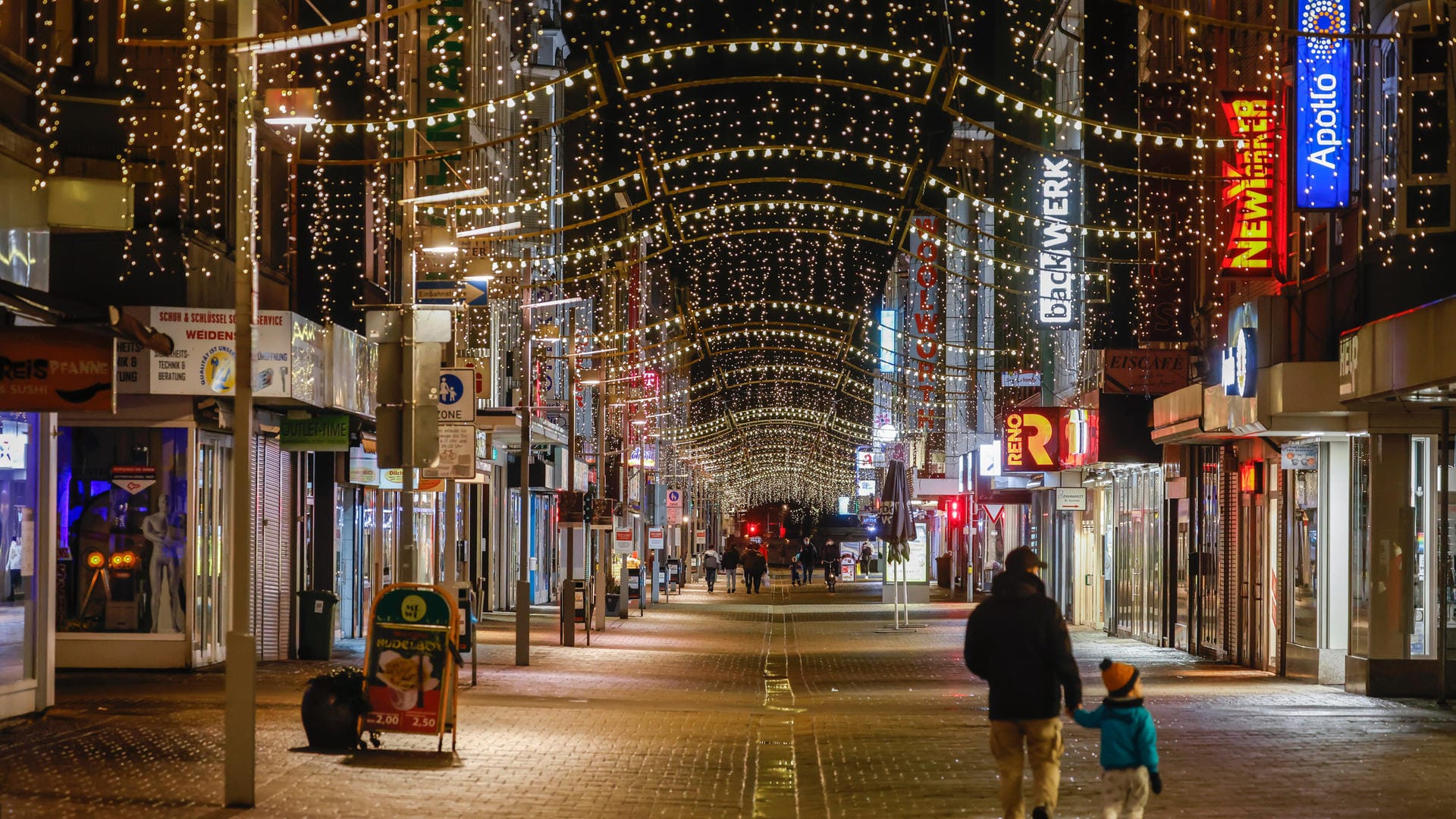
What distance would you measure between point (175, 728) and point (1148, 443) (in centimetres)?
1879

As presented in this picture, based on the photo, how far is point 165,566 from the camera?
2270 cm

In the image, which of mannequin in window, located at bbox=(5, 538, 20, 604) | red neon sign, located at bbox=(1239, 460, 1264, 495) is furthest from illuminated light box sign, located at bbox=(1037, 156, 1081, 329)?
mannequin in window, located at bbox=(5, 538, 20, 604)

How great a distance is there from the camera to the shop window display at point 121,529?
73.9 feet

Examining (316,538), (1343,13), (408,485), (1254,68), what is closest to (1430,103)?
(1343,13)

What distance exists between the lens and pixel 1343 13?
20938 mm

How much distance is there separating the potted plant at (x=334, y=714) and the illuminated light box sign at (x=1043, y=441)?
75.3 feet

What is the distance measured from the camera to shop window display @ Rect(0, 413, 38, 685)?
1628 centimetres

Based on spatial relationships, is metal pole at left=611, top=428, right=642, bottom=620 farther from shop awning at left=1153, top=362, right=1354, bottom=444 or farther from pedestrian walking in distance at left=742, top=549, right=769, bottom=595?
shop awning at left=1153, top=362, right=1354, bottom=444

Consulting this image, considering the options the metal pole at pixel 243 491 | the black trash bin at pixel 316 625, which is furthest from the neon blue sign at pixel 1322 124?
the black trash bin at pixel 316 625

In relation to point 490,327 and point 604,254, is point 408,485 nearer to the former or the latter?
point 490,327

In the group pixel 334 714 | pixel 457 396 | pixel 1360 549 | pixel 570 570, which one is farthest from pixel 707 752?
pixel 570 570

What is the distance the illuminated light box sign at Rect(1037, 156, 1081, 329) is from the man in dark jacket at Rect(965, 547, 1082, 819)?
29.1m

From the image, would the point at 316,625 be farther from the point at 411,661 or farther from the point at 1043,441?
the point at 1043,441

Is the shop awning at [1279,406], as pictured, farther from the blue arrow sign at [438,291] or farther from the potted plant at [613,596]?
the potted plant at [613,596]
